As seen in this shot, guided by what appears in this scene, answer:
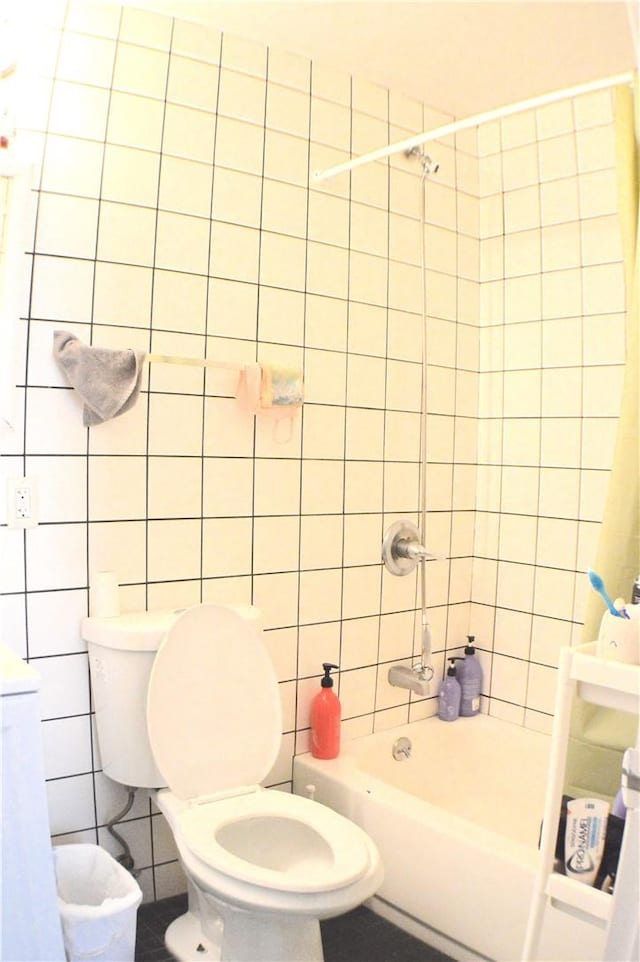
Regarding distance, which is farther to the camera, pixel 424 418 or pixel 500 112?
pixel 424 418

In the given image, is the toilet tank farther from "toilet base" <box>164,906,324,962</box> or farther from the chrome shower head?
the chrome shower head

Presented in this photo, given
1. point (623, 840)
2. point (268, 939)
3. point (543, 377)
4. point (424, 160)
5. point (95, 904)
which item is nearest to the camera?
point (623, 840)

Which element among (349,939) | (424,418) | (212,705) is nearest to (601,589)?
(212,705)

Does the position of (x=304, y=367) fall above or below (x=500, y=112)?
below

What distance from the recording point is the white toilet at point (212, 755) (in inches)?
67.9

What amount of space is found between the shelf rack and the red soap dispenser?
0.93 metres

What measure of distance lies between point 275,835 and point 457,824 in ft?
1.50

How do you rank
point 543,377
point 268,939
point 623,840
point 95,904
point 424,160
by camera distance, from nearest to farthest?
point 623,840 → point 268,939 → point 95,904 → point 424,160 → point 543,377

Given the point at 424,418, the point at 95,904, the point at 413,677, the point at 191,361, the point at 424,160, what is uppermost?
the point at 424,160

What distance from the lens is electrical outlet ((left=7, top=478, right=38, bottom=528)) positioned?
182 cm

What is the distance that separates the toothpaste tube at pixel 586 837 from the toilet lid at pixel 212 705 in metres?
0.87

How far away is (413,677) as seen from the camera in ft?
7.73

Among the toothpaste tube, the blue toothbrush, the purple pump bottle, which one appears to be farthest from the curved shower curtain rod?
the purple pump bottle

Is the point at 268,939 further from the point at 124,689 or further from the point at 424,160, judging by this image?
the point at 424,160
